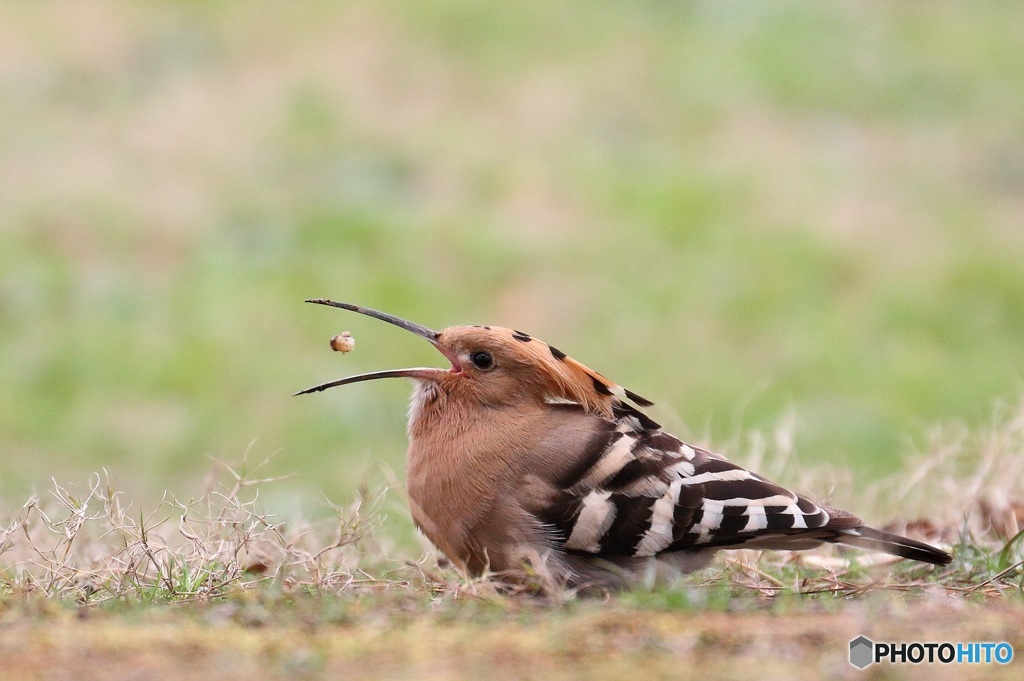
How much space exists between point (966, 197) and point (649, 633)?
8838 millimetres

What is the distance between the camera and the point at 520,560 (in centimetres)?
348

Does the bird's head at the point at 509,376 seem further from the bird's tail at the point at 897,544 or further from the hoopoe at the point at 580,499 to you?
the bird's tail at the point at 897,544

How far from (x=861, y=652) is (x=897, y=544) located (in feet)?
3.95

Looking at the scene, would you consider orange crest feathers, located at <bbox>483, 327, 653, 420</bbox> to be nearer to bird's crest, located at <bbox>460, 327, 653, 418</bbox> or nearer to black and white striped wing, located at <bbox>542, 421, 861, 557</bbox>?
bird's crest, located at <bbox>460, 327, 653, 418</bbox>

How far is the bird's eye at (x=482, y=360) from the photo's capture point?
3926 millimetres

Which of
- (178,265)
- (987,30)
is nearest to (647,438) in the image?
(178,265)

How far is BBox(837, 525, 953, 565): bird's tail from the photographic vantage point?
3.66 m

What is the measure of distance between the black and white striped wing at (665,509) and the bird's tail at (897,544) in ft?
0.15

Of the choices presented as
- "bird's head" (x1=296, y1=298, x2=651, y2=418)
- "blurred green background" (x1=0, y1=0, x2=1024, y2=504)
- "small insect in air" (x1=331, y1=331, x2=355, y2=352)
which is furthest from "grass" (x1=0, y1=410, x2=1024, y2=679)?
"blurred green background" (x1=0, y1=0, x2=1024, y2=504)

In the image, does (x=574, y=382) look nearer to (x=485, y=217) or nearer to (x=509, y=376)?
(x=509, y=376)

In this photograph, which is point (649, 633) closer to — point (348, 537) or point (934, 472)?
point (348, 537)

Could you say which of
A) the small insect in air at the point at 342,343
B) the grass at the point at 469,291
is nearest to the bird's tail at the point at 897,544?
the grass at the point at 469,291

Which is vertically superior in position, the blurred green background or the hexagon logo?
the blurred green background

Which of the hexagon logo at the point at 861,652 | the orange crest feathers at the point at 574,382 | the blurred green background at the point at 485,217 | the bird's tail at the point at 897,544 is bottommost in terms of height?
the hexagon logo at the point at 861,652
